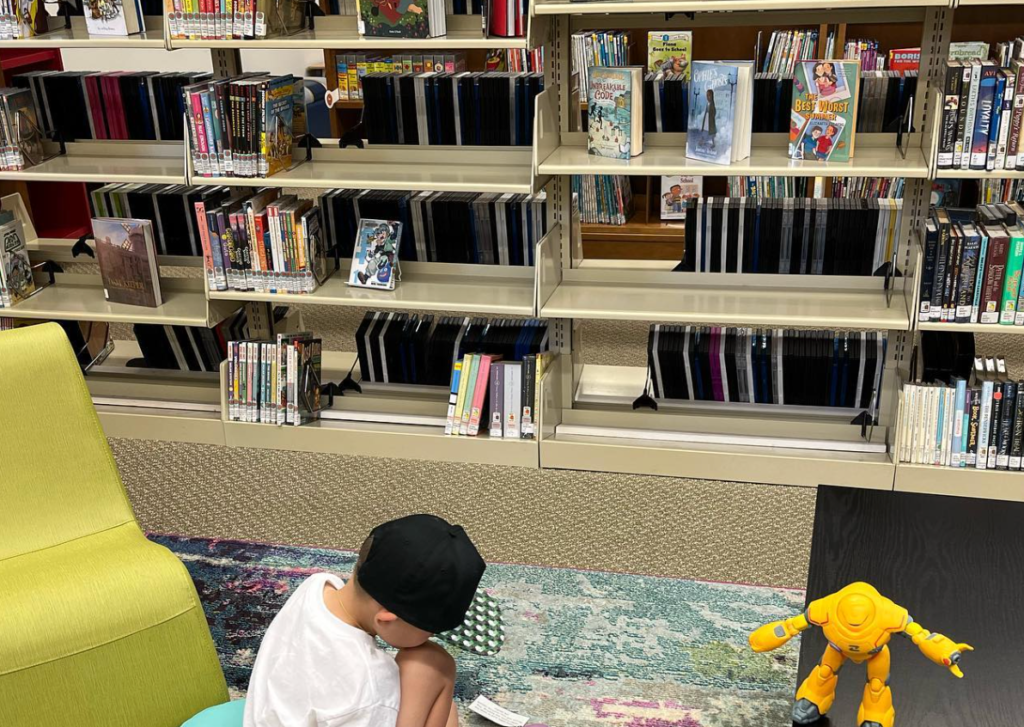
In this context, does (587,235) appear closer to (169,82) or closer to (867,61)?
(867,61)

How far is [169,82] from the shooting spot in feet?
10.4

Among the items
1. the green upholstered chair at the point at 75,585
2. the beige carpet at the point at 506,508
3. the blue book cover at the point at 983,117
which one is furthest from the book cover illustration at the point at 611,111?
the green upholstered chair at the point at 75,585

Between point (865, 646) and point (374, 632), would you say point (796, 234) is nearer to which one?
point (865, 646)

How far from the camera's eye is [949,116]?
8.55ft

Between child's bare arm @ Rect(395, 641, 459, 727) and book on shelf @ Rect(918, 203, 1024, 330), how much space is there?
1839 millimetres

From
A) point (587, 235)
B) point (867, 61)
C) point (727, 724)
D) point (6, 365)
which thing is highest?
point (867, 61)

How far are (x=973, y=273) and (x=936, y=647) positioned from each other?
1.47m

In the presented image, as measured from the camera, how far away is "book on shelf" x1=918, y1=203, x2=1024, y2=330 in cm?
270

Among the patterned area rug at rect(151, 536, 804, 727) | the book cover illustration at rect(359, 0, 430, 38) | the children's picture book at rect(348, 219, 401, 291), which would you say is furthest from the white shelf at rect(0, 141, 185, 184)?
the patterned area rug at rect(151, 536, 804, 727)

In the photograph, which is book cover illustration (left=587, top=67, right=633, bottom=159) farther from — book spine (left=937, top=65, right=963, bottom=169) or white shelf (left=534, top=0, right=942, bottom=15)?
book spine (left=937, top=65, right=963, bottom=169)

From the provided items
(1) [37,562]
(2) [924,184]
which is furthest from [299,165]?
(2) [924,184]

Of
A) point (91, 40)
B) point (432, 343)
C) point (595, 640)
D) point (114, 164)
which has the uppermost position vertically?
point (91, 40)

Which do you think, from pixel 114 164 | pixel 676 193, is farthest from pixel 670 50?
pixel 114 164

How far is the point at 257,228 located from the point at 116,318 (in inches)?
23.0
